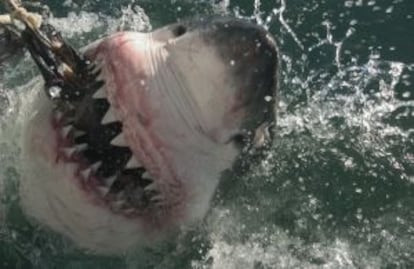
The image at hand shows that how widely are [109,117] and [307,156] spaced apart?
1.71 meters

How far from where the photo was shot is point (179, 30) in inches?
81.1

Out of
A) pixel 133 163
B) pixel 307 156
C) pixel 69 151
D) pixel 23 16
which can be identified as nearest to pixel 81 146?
pixel 69 151

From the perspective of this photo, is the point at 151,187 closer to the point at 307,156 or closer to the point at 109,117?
the point at 109,117

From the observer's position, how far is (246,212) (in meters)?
2.88

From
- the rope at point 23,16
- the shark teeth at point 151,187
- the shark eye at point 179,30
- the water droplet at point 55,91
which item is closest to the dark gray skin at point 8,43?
the rope at point 23,16

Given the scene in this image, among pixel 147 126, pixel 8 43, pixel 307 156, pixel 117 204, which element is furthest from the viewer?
pixel 307 156

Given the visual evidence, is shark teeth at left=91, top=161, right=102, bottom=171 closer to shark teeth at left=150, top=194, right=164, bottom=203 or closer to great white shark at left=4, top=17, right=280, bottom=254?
great white shark at left=4, top=17, right=280, bottom=254

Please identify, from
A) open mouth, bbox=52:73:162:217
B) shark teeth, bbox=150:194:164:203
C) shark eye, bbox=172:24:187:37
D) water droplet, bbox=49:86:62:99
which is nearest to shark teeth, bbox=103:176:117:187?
open mouth, bbox=52:73:162:217

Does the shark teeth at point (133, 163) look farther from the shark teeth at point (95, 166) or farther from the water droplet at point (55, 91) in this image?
the water droplet at point (55, 91)

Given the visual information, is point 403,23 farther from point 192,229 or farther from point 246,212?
point 192,229

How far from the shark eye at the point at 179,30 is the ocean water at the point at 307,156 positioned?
1.31 ft

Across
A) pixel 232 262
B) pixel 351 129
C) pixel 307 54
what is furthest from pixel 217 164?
pixel 307 54

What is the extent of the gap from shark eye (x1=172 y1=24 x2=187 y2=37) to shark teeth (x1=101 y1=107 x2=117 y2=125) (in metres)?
0.29

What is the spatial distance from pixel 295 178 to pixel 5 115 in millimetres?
1306
